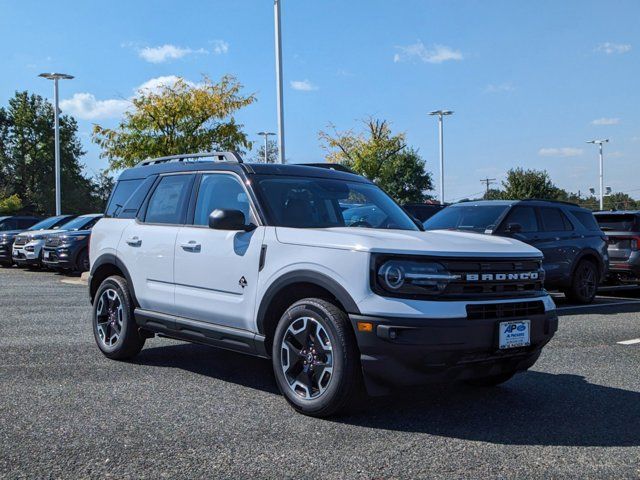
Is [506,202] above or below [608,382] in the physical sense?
above

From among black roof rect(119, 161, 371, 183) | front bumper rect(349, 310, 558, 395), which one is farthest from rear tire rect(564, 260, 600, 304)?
front bumper rect(349, 310, 558, 395)

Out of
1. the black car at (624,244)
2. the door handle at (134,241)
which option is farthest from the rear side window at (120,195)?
the black car at (624,244)

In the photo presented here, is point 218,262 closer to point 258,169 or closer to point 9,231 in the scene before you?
point 258,169

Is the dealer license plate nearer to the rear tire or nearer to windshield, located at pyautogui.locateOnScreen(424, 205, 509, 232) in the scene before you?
windshield, located at pyautogui.locateOnScreen(424, 205, 509, 232)

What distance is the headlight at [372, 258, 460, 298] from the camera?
438 cm

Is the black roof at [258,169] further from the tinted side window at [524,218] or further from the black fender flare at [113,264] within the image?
the tinted side window at [524,218]

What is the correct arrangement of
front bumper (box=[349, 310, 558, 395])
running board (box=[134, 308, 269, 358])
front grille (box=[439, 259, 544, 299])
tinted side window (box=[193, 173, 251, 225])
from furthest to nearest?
tinted side window (box=[193, 173, 251, 225]) → running board (box=[134, 308, 269, 358]) → front grille (box=[439, 259, 544, 299]) → front bumper (box=[349, 310, 558, 395])

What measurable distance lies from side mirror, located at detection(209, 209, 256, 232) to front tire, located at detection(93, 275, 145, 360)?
174cm

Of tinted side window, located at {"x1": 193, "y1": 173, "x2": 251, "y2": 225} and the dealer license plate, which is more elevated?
tinted side window, located at {"x1": 193, "y1": 173, "x2": 251, "y2": 225}

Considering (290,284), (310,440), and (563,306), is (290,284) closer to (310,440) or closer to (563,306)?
(310,440)

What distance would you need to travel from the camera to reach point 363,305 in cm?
437

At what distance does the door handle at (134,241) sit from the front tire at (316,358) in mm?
2099

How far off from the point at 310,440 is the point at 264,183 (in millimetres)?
2196

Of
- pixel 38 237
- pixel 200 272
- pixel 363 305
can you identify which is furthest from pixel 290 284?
pixel 38 237
